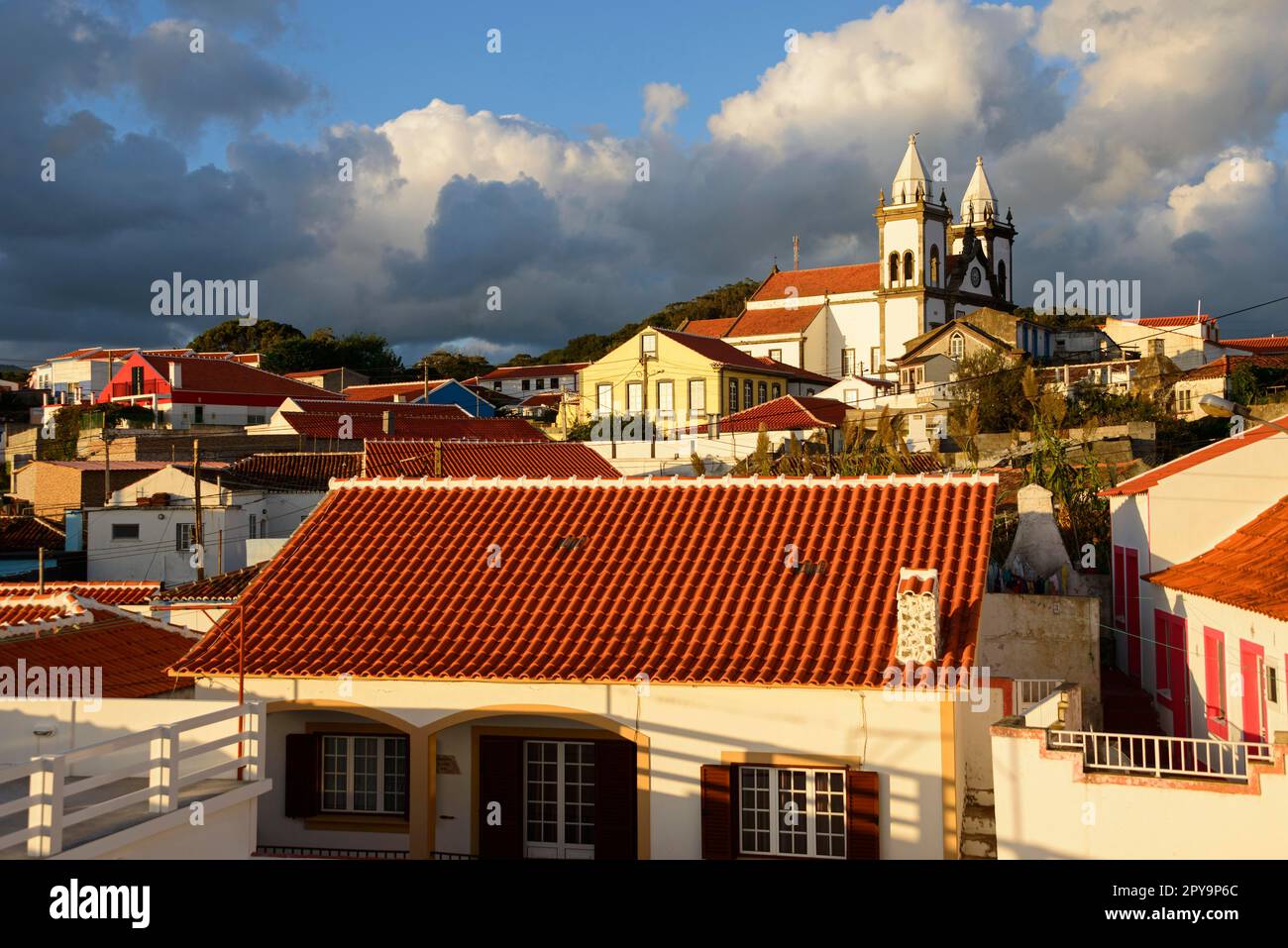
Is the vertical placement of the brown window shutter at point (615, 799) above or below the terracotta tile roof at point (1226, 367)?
below

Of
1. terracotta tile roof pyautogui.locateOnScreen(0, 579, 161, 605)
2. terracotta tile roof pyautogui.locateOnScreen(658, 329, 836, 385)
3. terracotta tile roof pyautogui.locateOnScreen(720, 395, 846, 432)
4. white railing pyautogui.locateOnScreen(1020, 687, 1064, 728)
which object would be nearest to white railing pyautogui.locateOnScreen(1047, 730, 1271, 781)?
white railing pyautogui.locateOnScreen(1020, 687, 1064, 728)

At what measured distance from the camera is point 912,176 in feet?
324

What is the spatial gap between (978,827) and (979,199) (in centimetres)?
10036

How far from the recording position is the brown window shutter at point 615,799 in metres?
16.1

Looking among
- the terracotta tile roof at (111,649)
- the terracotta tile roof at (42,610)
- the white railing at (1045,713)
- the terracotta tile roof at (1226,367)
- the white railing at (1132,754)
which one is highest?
the terracotta tile roof at (1226,367)

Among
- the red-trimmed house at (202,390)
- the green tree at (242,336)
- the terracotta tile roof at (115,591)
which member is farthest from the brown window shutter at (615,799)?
the green tree at (242,336)

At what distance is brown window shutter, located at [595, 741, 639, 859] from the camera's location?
16078 mm

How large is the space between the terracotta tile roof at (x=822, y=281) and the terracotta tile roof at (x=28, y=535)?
2633 inches

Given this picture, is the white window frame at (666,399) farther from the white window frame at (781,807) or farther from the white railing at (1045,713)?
the white window frame at (781,807)

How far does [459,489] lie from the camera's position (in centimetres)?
2100
